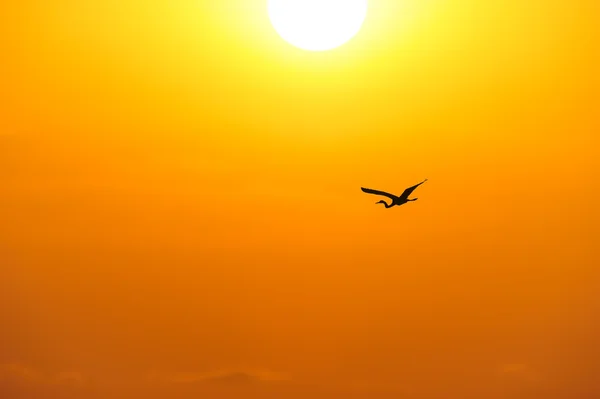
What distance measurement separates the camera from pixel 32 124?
7.03 metres

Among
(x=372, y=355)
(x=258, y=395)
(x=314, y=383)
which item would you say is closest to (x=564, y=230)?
(x=372, y=355)

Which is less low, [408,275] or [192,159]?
[192,159]

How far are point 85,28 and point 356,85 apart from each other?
2.44 m

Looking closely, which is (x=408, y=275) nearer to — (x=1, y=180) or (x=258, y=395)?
(x=258, y=395)

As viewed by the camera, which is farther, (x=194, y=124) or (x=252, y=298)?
(x=252, y=298)

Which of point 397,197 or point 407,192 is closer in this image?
point 407,192

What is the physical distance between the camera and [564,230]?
7.57m

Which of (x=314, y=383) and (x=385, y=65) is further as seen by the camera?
(x=314, y=383)

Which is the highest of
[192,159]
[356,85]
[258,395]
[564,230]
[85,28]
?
[85,28]

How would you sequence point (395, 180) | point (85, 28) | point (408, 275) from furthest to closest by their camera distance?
point (408, 275) < point (395, 180) < point (85, 28)

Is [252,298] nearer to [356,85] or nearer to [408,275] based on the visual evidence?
[408,275]

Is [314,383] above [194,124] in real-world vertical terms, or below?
below

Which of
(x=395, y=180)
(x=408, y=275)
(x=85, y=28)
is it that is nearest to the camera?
(x=85, y=28)

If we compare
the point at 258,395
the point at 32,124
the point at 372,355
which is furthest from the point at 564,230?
the point at 32,124
